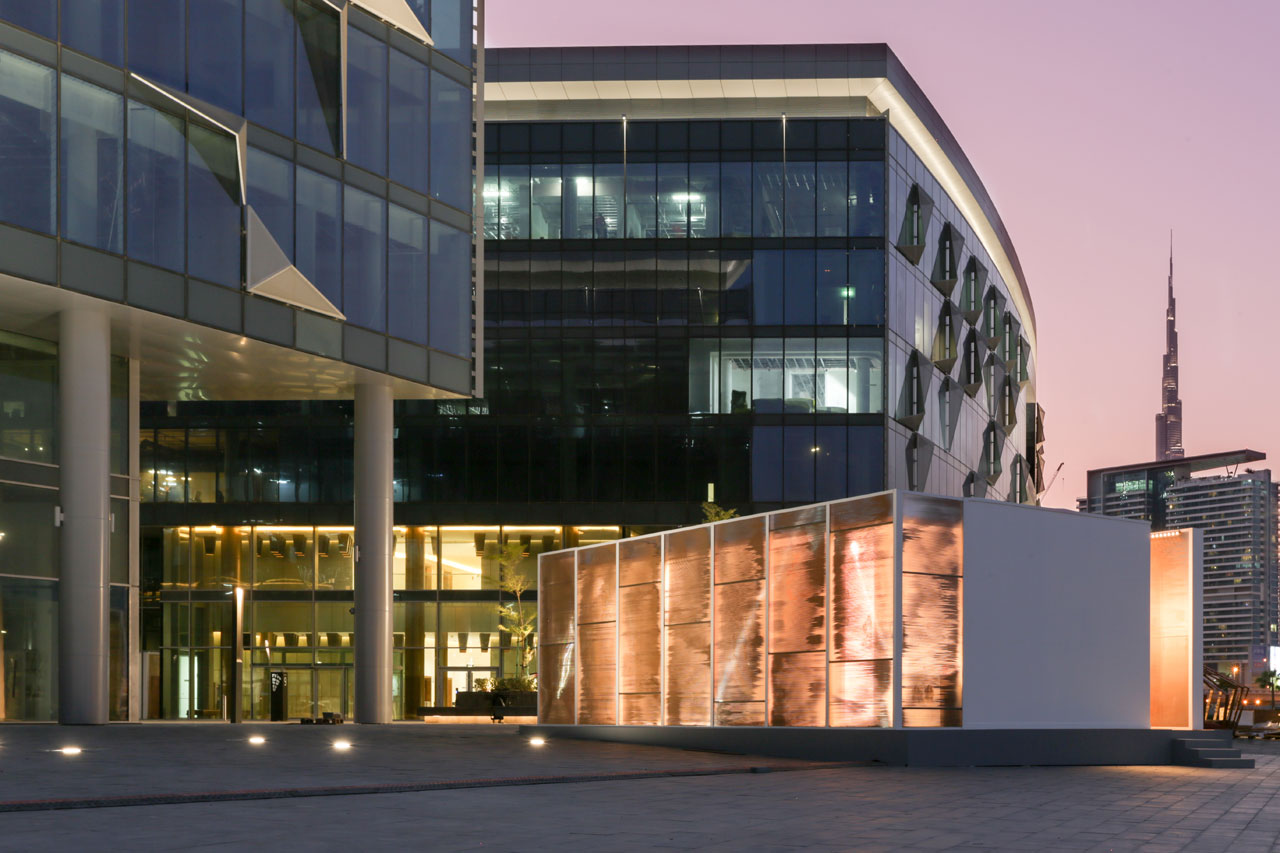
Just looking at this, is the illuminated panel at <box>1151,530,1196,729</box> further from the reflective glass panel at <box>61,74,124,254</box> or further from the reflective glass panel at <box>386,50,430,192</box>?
the reflective glass panel at <box>61,74,124,254</box>

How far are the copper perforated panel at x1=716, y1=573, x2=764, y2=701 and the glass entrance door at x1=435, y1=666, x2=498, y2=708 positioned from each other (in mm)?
34188

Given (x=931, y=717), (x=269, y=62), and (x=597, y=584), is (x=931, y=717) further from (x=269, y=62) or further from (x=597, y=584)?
(x=269, y=62)

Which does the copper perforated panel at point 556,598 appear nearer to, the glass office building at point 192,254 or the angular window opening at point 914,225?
the glass office building at point 192,254

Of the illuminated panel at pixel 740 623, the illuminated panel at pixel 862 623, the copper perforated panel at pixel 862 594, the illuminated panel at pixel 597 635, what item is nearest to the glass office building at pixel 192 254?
the illuminated panel at pixel 597 635

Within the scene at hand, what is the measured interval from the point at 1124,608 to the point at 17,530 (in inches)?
896

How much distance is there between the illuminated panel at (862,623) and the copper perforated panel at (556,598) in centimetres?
1034

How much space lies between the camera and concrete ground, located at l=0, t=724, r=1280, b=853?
45.6 feet

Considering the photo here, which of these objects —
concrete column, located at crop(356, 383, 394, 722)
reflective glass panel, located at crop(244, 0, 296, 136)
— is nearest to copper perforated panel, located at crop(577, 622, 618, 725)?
concrete column, located at crop(356, 383, 394, 722)

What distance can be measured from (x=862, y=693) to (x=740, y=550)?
425 centimetres

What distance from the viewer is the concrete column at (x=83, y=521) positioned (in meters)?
32.5

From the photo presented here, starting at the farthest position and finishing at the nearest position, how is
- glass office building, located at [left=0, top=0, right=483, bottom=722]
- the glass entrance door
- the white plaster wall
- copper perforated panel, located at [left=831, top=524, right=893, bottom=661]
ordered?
the glass entrance door → glass office building, located at [left=0, top=0, right=483, bottom=722] → the white plaster wall → copper perforated panel, located at [left=831, top=524, right=893, bottom=661]

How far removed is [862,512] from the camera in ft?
83.9

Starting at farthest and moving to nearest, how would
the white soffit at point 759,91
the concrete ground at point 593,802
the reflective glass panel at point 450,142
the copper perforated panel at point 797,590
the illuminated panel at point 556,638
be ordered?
1. the white soffit at point 759,91
2. the reflective glass panel at point 450,142
3. the illuminated panel at point 556,638
4. the copper perforated panel at point 797,590
5. the concrete ground at point 593,802

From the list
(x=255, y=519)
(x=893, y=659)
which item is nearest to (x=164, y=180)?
(x=893, y=659)
